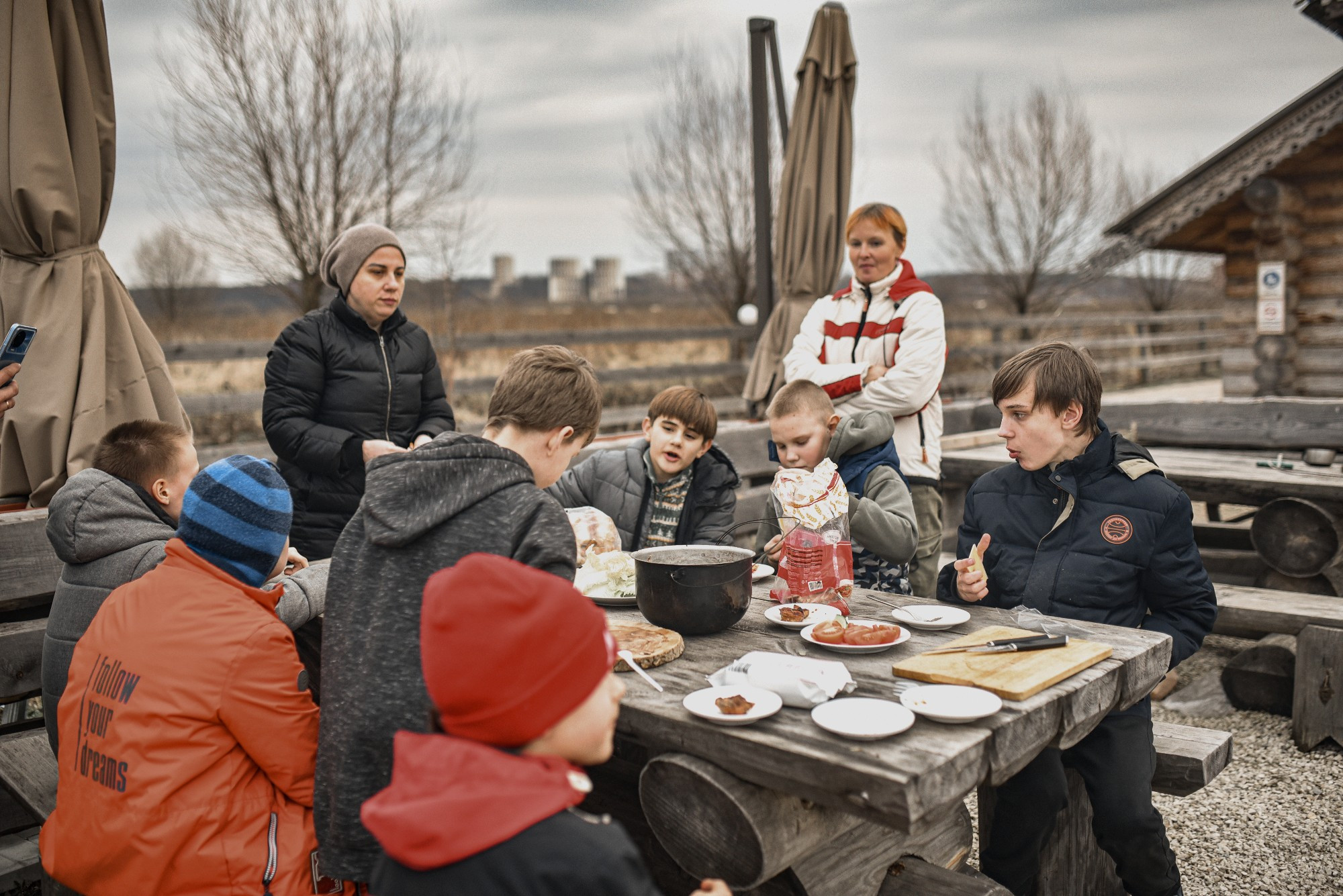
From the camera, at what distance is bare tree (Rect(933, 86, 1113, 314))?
65.5ft

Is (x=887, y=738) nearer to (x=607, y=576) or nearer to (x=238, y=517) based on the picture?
(x=607, y=576)

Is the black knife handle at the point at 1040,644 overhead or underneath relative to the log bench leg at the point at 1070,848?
overhead

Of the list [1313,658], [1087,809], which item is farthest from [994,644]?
[1313,658]

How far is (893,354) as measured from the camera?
4.33 metres

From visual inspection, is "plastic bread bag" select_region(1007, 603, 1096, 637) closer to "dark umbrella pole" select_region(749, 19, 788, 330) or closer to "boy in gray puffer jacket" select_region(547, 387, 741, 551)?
"boy in gray puffer jacket" select_region(547, 387, 741, 551)

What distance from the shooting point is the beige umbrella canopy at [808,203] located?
22.1 ft

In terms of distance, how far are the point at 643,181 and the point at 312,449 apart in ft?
38.1

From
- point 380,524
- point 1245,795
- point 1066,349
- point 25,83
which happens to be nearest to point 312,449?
point 25,83

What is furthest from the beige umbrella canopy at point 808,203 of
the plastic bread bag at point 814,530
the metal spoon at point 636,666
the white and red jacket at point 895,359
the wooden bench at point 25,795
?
the wooden bench at point 25,795

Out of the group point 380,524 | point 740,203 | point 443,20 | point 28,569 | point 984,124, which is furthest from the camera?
point 984,124

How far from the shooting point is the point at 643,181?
14344 millimetres

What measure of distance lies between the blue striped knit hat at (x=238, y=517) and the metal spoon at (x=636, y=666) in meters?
0.81

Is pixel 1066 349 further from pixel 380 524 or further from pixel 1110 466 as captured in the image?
pixel 380 524

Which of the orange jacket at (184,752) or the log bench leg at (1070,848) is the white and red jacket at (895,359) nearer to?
the log bench leg at (1070,848)
